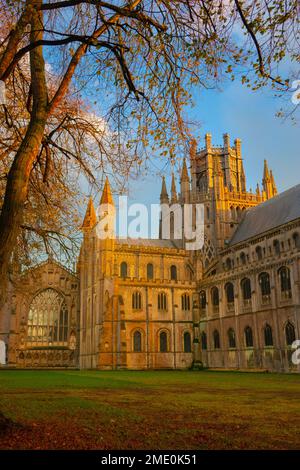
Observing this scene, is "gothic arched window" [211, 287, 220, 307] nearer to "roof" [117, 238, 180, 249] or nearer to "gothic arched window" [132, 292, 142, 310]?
"gothic arched window" [132, 292, 142, 310]

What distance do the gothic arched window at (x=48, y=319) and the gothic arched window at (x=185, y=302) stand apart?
1843cm

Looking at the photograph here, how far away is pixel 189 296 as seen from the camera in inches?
2048

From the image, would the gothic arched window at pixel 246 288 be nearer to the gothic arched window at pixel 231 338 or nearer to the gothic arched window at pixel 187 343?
the gothic arched window at pixel 231 338

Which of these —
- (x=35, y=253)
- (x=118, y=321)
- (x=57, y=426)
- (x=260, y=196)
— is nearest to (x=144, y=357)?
(x=118, y=321)

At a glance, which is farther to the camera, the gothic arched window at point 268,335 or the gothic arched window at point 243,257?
the gothic arched window at point 243,257

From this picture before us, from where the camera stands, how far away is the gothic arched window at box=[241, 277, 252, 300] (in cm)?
4244

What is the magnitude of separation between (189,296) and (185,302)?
2.92 feet

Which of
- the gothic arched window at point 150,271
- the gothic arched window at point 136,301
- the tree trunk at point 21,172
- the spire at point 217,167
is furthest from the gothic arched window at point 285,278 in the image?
the tree trunk at point 21,172

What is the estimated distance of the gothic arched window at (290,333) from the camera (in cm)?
3559

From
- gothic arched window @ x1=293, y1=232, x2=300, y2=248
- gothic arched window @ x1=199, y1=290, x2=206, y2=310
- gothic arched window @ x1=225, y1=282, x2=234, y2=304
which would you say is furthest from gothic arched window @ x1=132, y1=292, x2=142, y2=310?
gothic arched window @ x1=293, y1=232, x2=300, y2=248

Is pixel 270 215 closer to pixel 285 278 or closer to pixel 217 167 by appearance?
pixel 217 167

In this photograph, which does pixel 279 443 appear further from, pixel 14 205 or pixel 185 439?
pixel 14 205

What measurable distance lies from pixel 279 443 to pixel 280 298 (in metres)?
32.2

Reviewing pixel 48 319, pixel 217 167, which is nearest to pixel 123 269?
pixel 48 319
